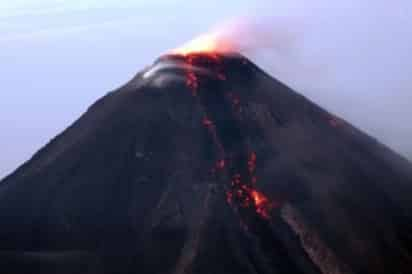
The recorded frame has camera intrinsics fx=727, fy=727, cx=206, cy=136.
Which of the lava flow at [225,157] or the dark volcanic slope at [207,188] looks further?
the lava flow at [225,157]

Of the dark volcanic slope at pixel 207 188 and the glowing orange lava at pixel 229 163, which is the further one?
the glowing orange lava at pixel 229 163

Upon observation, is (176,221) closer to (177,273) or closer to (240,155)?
(177,273)

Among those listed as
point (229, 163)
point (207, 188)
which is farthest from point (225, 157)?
point (207, 188)

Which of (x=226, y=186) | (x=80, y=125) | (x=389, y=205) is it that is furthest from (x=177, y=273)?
(x=80, y=125)

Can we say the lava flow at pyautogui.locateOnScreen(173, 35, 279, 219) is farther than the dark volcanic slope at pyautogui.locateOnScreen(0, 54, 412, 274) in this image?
Yes

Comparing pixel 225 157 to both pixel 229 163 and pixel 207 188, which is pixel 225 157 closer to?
pixel 229 163
